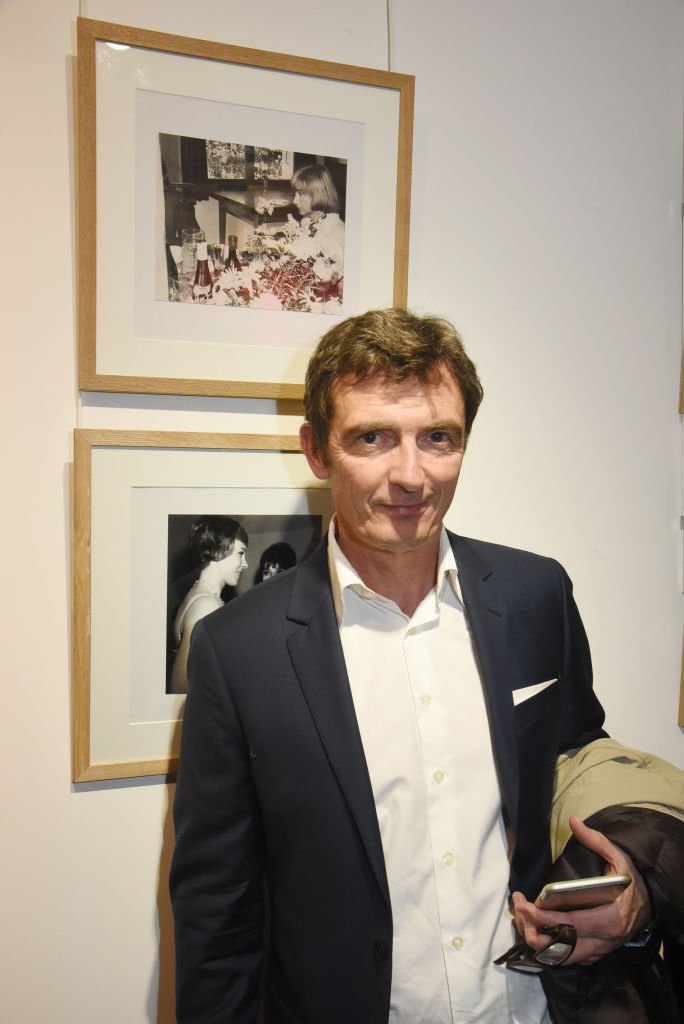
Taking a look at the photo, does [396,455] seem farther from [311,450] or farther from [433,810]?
[433,810]

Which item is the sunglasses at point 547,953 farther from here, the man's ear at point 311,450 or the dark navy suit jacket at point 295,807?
the man's ear at point 311,450

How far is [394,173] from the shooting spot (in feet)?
4.00

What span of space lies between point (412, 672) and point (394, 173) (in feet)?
2.76

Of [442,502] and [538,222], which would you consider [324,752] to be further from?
[538,222]

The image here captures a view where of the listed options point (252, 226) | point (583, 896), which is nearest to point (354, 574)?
point (583, 896)

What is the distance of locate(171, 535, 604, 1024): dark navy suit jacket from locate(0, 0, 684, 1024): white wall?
0.26m

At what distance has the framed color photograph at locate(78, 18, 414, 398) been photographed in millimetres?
1094

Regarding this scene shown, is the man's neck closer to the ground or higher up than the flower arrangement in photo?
closer to the ground

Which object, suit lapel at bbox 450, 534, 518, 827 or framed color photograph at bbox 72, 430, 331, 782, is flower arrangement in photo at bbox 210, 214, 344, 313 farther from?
suit lapel at bbox 450, 534, 518, 827

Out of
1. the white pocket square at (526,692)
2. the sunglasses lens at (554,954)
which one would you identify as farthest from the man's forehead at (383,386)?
the sunglasses lens at (554,954)

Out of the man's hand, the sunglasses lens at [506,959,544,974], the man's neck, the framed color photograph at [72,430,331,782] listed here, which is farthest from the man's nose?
the sunglasses lens at [506,959,544,974]

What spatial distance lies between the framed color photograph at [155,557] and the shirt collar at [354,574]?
183 millimetres

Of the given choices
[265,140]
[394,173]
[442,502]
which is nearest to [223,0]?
[265,140]

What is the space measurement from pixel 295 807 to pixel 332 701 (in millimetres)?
151
